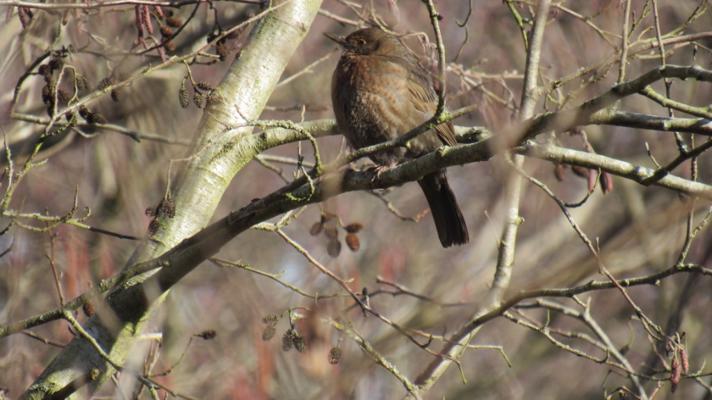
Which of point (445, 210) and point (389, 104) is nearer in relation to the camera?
point (389, 104)

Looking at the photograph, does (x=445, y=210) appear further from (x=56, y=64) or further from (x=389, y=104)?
(x=56, y=64)

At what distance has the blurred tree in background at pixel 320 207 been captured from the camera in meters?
3.21

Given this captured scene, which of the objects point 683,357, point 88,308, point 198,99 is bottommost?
point 683,357

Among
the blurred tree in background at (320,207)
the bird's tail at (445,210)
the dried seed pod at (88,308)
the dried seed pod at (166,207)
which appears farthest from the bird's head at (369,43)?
the dried seed pod at (88,308)

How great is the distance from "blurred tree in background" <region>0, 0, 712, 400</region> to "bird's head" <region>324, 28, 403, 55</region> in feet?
0.41

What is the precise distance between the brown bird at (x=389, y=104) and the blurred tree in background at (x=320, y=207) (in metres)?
0.22

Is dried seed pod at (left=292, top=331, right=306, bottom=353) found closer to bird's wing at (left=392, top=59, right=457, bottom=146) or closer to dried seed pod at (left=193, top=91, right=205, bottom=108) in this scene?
dried seed pod at (left=193, top=91, right=205, bottom=108)

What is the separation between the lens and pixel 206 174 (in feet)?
15.0

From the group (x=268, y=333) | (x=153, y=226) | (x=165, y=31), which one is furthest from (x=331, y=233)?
(x=165, y=31)

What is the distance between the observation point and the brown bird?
17.3 feet

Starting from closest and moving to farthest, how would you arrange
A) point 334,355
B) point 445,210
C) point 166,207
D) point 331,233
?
point 334,355 < point 166,207 < point 331,233 < point 445,210

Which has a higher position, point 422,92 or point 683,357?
point 422,92

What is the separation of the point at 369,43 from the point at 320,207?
51.6 inches

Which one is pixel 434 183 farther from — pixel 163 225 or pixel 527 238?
pixel 527 238
